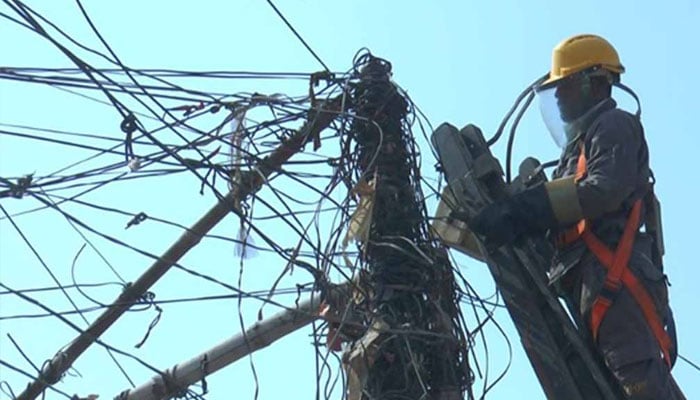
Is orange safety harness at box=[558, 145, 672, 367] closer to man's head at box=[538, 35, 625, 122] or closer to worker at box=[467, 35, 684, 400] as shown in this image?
worker at box=[467, 35, 684, 400]

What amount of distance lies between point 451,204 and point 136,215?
147cm

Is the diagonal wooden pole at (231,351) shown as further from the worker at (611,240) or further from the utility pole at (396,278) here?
the worker at (611,240)

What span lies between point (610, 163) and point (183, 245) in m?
2.01

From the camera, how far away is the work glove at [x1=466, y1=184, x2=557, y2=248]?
18.5ft

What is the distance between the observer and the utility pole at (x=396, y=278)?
5758 mm

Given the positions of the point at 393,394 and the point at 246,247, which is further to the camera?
the point at 246,247

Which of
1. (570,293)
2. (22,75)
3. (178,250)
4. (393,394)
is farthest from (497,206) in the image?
(22,75)

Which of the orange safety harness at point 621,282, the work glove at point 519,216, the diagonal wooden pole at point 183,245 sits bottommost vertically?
the orange safety harness at point 621,282

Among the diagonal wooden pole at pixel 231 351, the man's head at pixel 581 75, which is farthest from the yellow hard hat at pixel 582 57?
the diagonal wooden pole at pixel 231 351

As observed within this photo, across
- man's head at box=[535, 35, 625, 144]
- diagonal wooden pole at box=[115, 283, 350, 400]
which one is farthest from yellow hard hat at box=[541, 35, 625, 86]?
diagonal wooden pole at box=[115, 283, 350, 400]

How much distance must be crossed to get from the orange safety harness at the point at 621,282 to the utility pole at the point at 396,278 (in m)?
0.70

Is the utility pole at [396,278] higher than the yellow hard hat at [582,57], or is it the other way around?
the yellow hard hat at [582,57]

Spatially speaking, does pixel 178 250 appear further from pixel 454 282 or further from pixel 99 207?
pixel 454 282

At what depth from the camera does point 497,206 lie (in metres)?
5.70
